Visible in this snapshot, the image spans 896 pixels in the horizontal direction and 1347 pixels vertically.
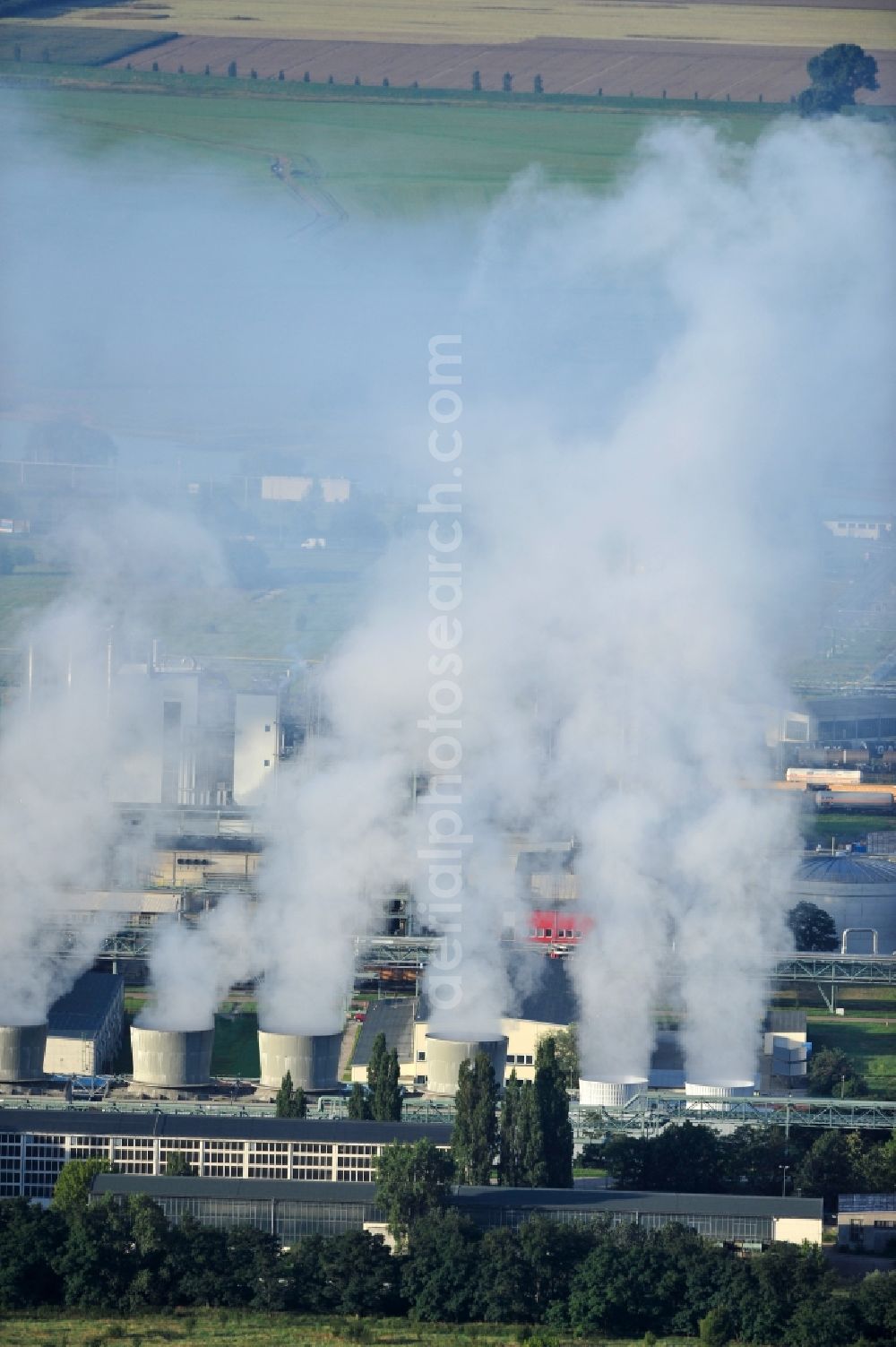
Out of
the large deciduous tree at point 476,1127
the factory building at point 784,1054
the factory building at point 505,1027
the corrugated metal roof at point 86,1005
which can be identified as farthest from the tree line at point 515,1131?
the corrugated metal roof at point 86,1005

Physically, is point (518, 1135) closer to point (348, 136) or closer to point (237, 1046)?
point (237, 1046)

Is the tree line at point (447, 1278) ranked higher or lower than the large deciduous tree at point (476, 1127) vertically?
lower

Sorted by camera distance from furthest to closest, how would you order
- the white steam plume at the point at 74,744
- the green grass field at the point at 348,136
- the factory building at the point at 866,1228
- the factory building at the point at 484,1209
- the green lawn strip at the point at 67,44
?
the green grass field at the point at 348,136, the green lawn strip at the point at 67,44, the white steam plume at the point at 74,744, the factory building at the point at 866,1228, the factory building at the point at 484,1209

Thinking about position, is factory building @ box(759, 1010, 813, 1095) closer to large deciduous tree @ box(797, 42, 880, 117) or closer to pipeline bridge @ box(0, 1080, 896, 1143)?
pipeline bridge @ box(0, 1080, 896, 1143)

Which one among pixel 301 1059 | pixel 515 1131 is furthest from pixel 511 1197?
pixel 301 1059

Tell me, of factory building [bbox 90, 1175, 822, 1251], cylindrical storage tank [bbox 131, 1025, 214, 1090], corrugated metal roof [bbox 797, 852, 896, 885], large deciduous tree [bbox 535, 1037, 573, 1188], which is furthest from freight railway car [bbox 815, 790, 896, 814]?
factory building [bbox 90, 1175, 822, 1251]

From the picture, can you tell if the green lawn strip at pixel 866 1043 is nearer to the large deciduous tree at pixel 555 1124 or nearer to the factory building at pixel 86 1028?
the large deciduous tree at pixel 555 1124

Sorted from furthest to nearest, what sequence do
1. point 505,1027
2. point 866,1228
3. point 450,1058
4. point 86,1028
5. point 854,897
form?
point 854,897 → point 505,1027 → point 86,1028 → point 450,1058 → point 866,1228

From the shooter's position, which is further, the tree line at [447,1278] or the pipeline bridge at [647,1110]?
the pipeline bridge at [647,1110]
